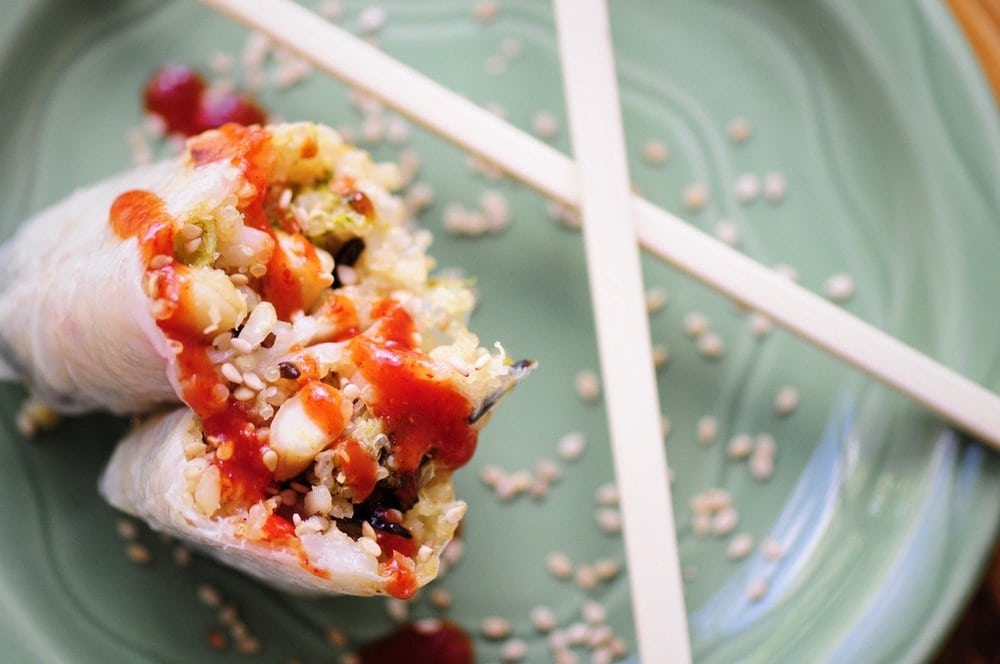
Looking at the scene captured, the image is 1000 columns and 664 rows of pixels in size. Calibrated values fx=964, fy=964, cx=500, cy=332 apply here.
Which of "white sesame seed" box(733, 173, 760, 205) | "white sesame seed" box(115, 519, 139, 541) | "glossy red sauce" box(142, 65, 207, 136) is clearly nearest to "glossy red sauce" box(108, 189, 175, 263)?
"glossy red sauce" box(142, 65, 207, 136)

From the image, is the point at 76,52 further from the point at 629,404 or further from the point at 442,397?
the point at 629,404

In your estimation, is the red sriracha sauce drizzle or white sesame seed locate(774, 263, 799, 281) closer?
the red sriracha sauce drizzle

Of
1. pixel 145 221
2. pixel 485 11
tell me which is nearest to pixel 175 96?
pixel 485 11

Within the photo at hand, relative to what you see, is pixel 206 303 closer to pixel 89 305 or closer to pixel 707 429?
pixel 89 305

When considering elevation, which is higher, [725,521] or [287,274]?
[287,274]

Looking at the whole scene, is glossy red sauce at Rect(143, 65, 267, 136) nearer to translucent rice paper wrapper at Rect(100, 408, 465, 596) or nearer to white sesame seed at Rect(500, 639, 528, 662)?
translucent rice paper wrapper at Rect(100, 408, 465, 596)

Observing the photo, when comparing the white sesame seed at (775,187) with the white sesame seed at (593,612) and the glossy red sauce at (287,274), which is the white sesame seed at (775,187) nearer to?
the white sesame seed at (593,612)
